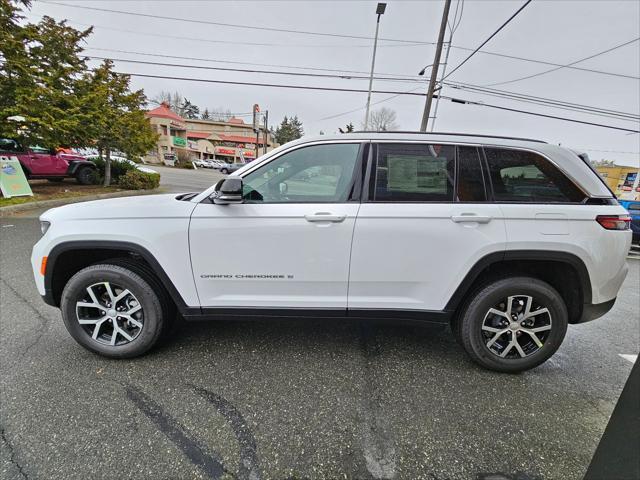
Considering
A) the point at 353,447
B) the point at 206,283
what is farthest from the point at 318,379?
the point at 206,283

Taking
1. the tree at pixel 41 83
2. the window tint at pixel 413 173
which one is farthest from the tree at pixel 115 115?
the window tint at pixel 413 173

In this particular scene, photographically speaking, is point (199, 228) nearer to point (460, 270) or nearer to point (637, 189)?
point (460, 270)

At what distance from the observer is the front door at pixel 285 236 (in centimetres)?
222

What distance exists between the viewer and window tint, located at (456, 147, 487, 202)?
2297 millimetres

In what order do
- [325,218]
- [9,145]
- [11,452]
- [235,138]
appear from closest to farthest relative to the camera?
[11,452], [325,218], [9,145], [235,138]

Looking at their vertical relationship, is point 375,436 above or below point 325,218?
below

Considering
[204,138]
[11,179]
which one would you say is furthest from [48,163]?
[204,138]

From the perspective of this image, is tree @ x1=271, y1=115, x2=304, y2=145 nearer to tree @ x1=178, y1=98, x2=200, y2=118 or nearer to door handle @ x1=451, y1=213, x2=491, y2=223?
tree @ x1=178, y1=98, x2=200, y2=118

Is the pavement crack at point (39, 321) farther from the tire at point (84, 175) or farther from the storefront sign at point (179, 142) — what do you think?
the storefront sign at point (179, 142)

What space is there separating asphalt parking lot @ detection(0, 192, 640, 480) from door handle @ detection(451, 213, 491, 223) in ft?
4.18

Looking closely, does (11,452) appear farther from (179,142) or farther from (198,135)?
(198,135)

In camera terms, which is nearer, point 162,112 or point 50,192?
point 50,192

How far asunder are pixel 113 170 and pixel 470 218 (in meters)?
15.2

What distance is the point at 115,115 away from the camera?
10.6m
